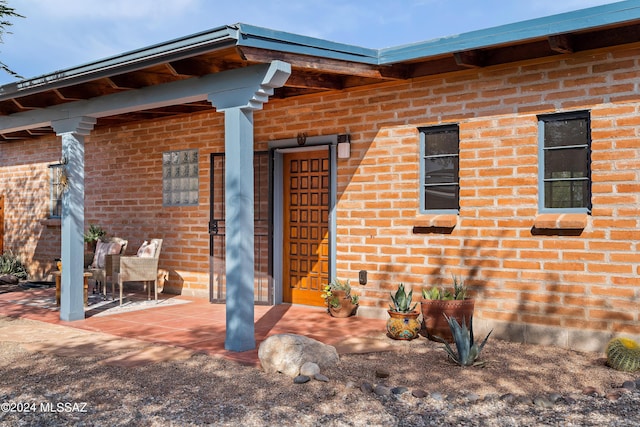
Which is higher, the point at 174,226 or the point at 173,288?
the point at 174,226

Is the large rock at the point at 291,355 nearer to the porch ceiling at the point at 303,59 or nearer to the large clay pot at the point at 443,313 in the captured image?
the large clay pot at the point at 443,313

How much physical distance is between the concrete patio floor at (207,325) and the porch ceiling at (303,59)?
2.74 metres

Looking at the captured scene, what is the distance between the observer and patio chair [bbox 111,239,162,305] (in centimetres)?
871

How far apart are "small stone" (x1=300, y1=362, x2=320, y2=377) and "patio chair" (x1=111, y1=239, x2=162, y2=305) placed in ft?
14.4

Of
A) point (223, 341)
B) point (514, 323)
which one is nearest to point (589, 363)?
point (514, 323)

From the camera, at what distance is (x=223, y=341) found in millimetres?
6457

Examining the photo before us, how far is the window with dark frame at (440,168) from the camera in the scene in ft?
23.3

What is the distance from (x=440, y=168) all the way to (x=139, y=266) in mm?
4502

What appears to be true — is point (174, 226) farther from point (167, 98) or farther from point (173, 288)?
Result: point (167, 98)

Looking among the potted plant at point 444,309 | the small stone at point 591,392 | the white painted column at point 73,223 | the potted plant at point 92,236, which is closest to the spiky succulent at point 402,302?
the potted plant at point 444,309

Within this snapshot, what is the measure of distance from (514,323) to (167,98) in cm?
443

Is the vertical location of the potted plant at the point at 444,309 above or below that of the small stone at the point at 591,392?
above

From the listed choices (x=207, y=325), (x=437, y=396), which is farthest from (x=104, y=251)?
(x=437, y=396)

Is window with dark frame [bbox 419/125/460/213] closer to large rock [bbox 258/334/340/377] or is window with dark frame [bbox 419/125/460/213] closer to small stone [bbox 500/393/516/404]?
large rock [bbox 258/334/340/377]
